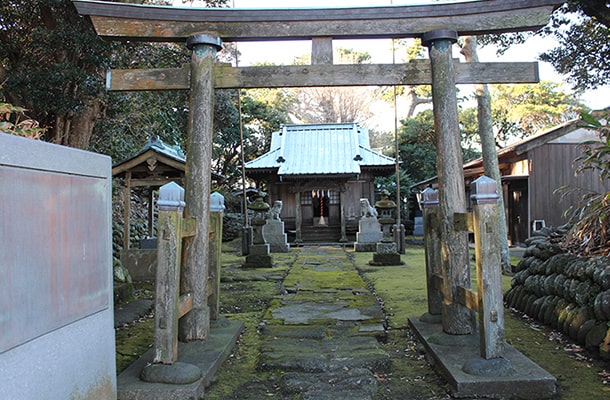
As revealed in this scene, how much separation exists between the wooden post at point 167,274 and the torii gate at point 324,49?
1.01 metres

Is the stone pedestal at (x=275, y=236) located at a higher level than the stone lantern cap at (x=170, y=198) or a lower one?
lower

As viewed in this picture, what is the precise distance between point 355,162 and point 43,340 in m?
18.4

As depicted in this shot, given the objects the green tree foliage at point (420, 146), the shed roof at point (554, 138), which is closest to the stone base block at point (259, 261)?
the shed roof at point (554, 138)

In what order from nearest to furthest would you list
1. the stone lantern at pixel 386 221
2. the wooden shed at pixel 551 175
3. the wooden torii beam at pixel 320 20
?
the wooden torii beam at pixel 320 20, the stone lantern at pixel 386 221, the wooden shed at pixel 551 175

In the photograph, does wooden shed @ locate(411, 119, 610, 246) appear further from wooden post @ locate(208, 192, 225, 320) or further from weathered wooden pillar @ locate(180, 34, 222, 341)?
weathered wooden pillar @ locate(180, 34, 222, 341)

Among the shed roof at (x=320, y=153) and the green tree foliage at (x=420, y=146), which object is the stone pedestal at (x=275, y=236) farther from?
the green tree foliage at (x=420, y=146)

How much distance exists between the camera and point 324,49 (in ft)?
17.6

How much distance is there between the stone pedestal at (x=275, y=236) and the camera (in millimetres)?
17125

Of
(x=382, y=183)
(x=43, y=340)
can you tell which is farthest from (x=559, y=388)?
(x=382, y=183)

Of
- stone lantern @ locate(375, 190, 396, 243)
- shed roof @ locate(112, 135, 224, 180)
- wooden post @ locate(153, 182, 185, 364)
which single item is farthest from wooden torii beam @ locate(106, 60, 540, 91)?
stone lantern @ locate(375, 190, 396, 243)

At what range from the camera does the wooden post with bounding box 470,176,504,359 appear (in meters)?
3.79

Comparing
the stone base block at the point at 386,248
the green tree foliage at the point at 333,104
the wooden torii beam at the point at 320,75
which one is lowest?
the stone base block at the point at 386,248

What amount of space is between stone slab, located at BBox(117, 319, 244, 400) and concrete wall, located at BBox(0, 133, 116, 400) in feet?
0.91

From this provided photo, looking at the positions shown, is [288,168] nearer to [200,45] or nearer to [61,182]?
[200,45]
